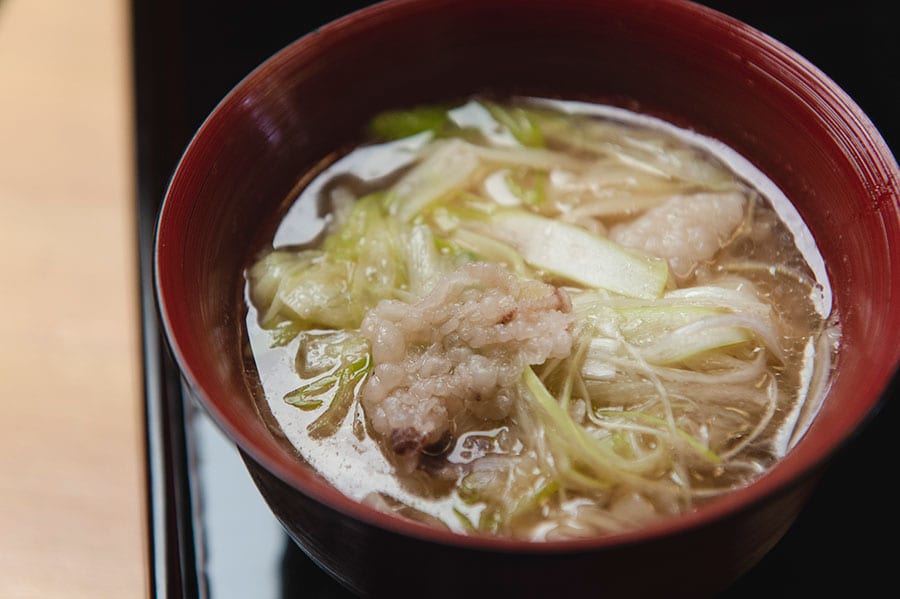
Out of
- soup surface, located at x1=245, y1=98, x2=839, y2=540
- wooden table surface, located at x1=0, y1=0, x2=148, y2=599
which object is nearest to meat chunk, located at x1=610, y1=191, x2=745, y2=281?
soup surface, located at x1=245, y1=98, x2=839, y2=540

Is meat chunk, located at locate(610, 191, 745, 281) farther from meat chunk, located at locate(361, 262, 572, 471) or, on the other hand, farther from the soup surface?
meat chunk, located at locate(361, 262, 572, 471)

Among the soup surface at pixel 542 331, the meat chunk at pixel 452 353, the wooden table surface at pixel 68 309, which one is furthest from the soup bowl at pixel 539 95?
the wooden table surface at pixel 68 309

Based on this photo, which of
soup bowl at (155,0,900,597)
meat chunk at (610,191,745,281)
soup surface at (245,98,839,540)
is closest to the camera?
soup bowl at (155,0,900,597)

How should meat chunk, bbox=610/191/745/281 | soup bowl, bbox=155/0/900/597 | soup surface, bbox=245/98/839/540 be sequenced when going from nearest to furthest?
soup bowl, bbox=155/0/900/597 < soup surface, bbox=245/98/839/540 < meat chunk, bbox=610/191/745/281

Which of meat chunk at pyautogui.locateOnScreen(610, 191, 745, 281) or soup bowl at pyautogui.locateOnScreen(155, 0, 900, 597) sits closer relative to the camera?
soup bowl at pyautogui.locateOnScreen(155, 0, 900, 597)

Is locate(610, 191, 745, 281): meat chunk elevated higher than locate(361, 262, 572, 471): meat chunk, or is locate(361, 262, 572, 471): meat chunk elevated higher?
locate(610, 191, 745, 281): meat chunk
